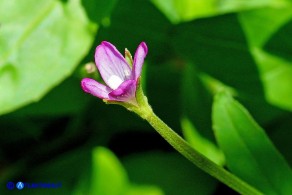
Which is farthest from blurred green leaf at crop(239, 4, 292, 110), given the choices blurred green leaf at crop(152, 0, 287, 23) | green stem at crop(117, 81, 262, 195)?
green stem at crop(117, 81, 262, 195)

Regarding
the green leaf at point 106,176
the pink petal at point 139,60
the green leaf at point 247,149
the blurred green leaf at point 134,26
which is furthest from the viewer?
the blurred green leaf at point 134,26

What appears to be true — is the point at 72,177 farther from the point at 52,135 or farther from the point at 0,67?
the point at 0,67

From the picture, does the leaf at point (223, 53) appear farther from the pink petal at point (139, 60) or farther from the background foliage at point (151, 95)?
the pink petal at point (139, 60)

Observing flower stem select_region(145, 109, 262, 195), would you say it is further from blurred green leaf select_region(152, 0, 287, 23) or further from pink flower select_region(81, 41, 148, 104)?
blurred green leaf select_region(152, 0, 287, 23)

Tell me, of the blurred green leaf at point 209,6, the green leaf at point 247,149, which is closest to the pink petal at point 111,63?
the green leaf at point 247,149

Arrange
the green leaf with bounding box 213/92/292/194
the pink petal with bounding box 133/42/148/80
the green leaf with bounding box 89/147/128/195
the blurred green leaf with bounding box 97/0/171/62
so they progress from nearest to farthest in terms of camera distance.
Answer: the pink petal with bounding box 133/42/148/80, the green leaf with bounding box 213/92/292/194, the green leaf with bounding box 89/147/128/195, the blurred green leaf with bounding box 97/0/171/62

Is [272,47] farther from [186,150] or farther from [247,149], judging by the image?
[186,150]

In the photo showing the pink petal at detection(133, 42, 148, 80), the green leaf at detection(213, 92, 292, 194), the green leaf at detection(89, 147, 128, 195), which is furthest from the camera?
the green leaf at detection(89, 147, 128, 195)

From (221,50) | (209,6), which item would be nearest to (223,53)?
(221,50)
